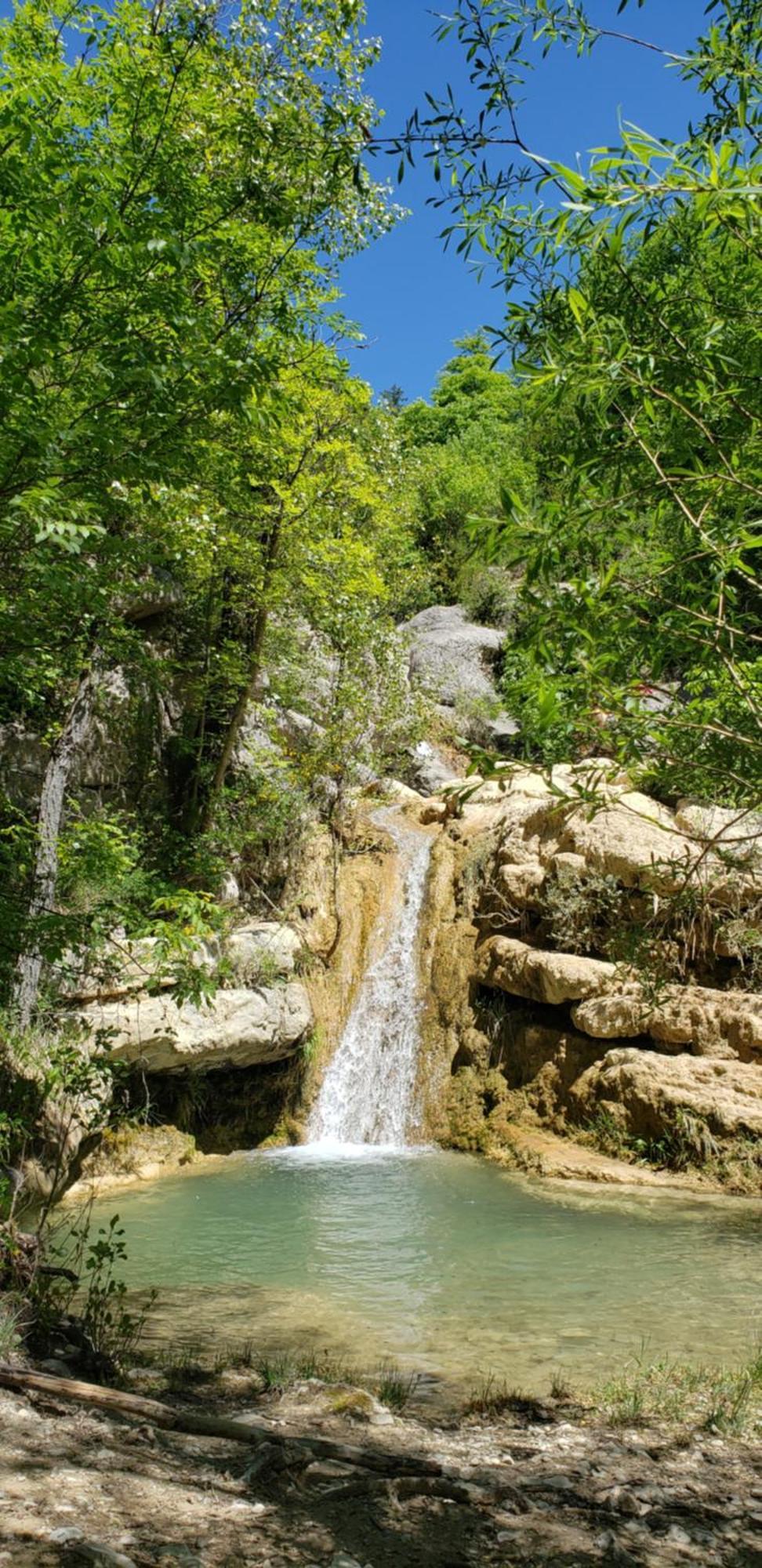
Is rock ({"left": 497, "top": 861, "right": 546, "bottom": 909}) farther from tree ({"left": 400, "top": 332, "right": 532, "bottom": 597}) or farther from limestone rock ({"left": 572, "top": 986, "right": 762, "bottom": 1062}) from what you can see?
tree ({"left": 400, "top": 332, "right": 532, "bottom": 597})

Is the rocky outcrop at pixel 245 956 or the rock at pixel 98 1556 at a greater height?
the rocky outcrop at pixel 245 956

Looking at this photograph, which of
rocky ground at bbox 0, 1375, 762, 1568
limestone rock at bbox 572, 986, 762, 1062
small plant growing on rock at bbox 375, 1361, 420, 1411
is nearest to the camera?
rocky ground at bbox 0, 1375, 762, 1568

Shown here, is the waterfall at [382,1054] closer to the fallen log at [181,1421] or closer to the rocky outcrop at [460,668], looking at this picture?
the rocky outcrop at [460,668]

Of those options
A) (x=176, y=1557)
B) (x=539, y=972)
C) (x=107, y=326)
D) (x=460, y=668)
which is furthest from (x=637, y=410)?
(x=460, y=668)

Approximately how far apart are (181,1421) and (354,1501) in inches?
35.9

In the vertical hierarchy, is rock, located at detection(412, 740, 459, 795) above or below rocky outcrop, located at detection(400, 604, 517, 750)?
below

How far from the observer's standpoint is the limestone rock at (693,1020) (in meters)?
11.4

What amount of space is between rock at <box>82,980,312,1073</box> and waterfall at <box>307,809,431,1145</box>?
97 centimetres

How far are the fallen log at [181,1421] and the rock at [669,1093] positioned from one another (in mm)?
7488

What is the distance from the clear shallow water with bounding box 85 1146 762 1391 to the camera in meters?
6.42

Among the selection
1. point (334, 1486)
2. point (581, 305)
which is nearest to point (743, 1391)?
point (334, 1486)

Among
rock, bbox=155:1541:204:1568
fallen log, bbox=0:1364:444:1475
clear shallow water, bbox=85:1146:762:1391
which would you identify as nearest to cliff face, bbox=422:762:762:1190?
clear shallow water, bbox=85:1146:762:1391

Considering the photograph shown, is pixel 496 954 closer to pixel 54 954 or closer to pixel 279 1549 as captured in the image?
pixel 54 954

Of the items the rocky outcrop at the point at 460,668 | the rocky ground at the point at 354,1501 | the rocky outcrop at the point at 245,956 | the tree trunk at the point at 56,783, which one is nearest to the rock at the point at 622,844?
the rocky outcrop at the point at 245,956
